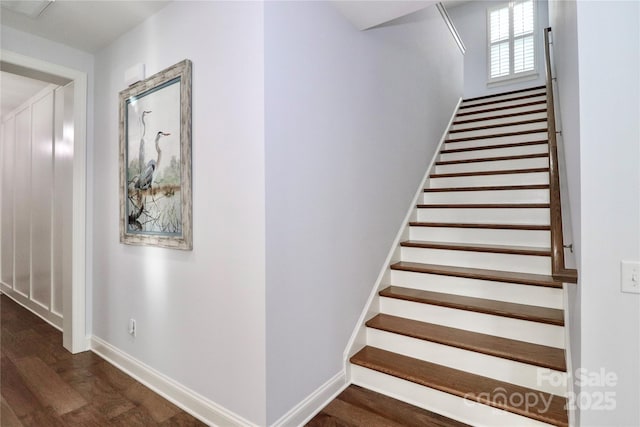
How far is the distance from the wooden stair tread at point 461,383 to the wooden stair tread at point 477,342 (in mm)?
154

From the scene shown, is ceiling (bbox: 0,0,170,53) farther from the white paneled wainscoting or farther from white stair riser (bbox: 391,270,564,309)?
white stair riser (bbox: 391,270,564,309)

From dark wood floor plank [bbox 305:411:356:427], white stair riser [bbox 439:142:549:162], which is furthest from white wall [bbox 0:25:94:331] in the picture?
white stair riser [bbox 439:142:549:162]

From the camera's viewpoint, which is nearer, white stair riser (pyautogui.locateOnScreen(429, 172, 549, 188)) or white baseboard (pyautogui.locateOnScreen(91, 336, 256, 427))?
white baseboard (pyautogui.locateOnScreen(91, 336, 256, 427))

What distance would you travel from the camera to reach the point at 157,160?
210 cm

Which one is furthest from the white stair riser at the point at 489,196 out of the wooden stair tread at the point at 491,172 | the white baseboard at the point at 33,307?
the white baseboard at the point at 33,307

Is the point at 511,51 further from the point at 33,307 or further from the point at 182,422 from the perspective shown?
the point at 33,307

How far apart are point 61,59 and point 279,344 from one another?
277cm

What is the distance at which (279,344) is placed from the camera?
1668mm

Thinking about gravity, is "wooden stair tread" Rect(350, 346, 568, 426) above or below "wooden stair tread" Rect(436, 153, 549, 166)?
below

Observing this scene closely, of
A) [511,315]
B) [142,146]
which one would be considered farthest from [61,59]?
[511,315]

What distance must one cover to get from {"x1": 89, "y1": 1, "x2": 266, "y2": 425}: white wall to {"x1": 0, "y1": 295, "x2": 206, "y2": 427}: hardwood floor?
0.19 meters

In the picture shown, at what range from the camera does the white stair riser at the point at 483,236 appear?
258 cm

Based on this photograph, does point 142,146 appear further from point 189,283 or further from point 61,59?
point 61,59

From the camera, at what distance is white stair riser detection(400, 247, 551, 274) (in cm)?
239
